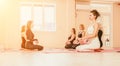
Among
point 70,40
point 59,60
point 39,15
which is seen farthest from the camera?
point 39,15

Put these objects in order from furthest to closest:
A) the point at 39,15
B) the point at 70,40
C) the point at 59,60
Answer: the point at 39,15 < the point at 70,40 < the point at 59,60

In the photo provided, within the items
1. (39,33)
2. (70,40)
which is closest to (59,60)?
(70,40)

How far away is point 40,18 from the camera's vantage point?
819cm

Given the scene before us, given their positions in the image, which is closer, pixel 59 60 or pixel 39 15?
pixel 59 60

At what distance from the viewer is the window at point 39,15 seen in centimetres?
814

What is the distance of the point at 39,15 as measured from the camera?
8.20 metres

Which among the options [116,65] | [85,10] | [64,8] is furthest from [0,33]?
[116,65]

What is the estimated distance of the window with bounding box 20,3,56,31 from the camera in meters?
8.14

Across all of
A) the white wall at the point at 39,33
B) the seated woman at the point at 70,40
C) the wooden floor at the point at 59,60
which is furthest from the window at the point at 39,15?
the wooden floor at the point at 59,60

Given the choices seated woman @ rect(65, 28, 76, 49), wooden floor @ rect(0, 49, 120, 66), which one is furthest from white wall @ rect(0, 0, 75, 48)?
wooden floor @ rect(0, 49, 120, 66)

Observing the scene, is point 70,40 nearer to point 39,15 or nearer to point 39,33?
point 39,33

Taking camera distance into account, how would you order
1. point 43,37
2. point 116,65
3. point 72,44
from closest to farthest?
point 116,65 → point 72,44 → point 43,37

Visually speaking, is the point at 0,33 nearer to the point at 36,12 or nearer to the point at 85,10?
the point at 36,12

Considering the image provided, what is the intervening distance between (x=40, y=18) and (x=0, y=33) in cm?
137
